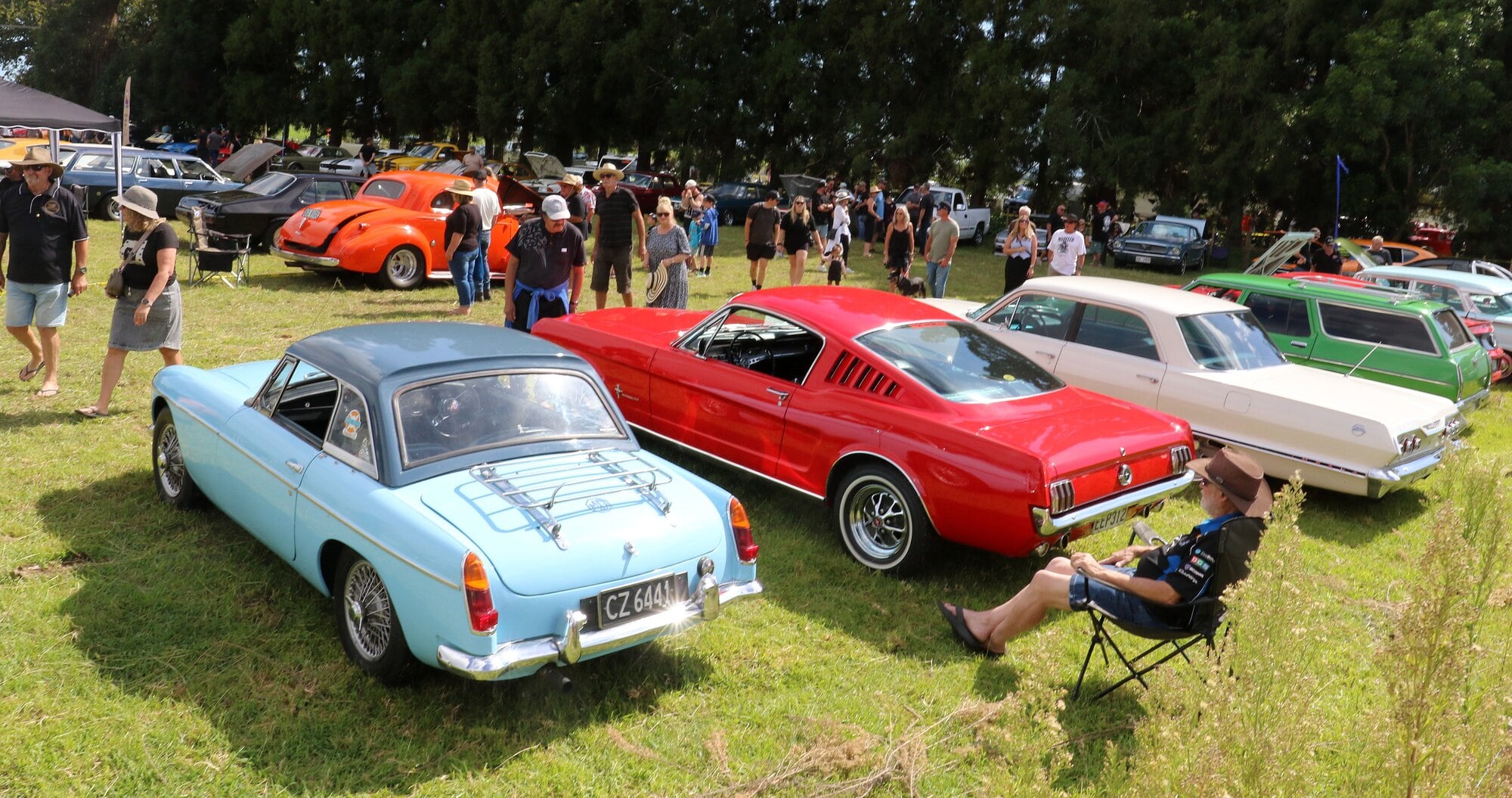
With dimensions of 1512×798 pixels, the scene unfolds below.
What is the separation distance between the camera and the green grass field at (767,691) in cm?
251

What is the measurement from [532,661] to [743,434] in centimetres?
288

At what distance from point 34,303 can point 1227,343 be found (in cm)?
875

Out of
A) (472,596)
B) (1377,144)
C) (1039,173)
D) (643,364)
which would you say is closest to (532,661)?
(472,596)

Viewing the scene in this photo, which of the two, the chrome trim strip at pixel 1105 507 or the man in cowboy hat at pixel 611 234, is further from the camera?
the man in cowboy hat at pixel 611 234

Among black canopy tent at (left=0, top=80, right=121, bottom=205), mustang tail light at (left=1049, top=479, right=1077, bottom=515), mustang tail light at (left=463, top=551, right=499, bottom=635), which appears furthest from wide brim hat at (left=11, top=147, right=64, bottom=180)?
black canopy tent at (left=0, top=80, right=121, bottom=205)

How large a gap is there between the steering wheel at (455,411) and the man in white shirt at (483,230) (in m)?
8.26

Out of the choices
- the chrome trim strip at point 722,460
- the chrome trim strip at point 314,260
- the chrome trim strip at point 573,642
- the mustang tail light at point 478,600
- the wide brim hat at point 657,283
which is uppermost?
the wide brim hat at point 657,283

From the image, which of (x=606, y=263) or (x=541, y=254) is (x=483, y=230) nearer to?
(x=606, y=263)

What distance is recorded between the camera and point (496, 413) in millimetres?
4863

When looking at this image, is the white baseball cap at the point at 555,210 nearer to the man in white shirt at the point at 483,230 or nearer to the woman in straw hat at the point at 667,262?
the woman in straw hat at the point at 667,262

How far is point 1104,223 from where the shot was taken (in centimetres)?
2633

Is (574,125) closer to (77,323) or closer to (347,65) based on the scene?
(347,65)

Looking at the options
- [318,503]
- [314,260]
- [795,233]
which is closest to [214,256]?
[314,260]

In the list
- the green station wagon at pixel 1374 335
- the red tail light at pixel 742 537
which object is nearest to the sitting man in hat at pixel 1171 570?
the red tail light at pixel 742 537
